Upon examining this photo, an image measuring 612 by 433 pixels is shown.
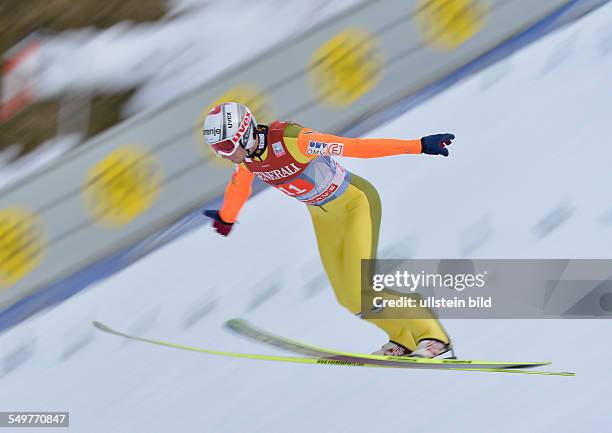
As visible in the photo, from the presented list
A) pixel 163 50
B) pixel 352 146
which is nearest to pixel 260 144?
pixel 352 146

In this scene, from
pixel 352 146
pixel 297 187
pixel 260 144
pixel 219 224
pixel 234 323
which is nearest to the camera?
pixel 352 146

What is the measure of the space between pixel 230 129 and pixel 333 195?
659 millimetres

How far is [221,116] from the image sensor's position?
6.91 metres

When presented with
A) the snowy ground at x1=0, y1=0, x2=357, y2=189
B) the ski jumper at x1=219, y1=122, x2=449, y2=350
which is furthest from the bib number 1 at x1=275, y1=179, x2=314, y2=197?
the snowy ground at x1=0, y1=0, x2=357, y2=189

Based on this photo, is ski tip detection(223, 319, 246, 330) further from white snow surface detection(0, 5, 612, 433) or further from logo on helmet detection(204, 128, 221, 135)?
logo on helmet detection(204, 128, 221, 135)

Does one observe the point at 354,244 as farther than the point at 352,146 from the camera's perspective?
Yes

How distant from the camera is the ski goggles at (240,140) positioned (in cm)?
691

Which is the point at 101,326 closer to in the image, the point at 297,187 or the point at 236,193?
the point at 236,193

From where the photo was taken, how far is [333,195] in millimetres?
7230

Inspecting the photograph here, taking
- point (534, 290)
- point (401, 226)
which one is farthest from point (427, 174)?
point (534, 290)

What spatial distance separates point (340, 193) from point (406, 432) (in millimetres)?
1256

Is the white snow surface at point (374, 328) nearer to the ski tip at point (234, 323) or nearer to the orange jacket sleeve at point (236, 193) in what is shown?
the ski tip at point (234, 323)

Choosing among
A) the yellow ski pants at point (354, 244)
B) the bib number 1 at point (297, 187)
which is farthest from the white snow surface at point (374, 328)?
the bib number 1 at point (297, 187)

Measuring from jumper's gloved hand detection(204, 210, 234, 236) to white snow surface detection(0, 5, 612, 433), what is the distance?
20cm
